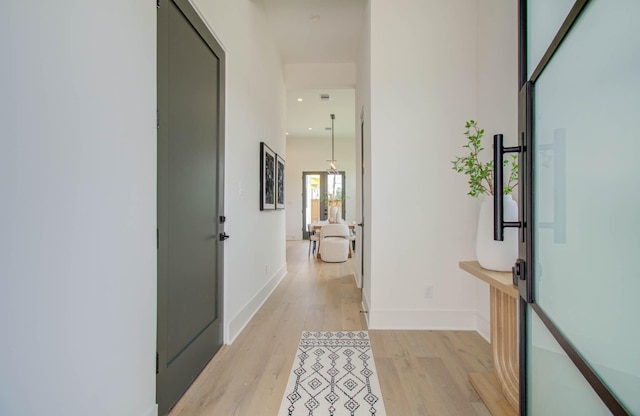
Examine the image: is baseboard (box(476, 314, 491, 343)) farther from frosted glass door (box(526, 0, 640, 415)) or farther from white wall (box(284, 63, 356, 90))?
white wall (box(284, 63, 356, 90))

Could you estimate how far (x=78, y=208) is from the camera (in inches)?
39.8

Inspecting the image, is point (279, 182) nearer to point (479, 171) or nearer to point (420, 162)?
point (420, 162)

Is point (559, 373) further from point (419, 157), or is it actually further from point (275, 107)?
point (275, 107)

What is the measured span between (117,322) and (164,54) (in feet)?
4.19

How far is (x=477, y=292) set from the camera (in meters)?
2.66

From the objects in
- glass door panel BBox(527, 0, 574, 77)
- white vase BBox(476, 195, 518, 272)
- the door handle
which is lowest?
white vase BBox(476, 195, 518, 272)

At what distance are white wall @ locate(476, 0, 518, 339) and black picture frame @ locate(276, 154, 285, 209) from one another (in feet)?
8.61

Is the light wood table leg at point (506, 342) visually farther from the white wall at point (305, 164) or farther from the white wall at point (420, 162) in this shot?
the white wall at point (305, 164)

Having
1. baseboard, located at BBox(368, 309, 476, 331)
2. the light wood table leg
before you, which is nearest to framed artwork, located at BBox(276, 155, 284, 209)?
baseboard, located at BBox(368, 309, 476, 331)

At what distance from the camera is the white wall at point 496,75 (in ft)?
6.97

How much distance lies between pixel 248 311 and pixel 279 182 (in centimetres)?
208

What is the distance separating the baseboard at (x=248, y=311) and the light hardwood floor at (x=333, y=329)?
0.06 meters

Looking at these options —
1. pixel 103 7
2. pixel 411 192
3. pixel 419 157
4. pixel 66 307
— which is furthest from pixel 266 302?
pixel 103 7

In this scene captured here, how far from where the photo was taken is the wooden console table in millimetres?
1555
